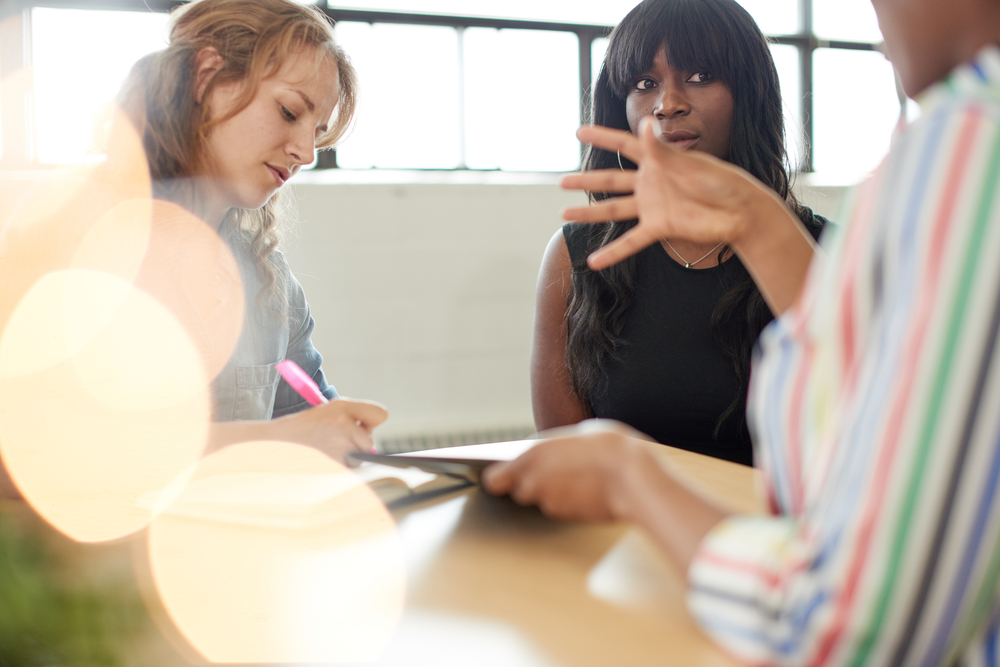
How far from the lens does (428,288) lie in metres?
2.70

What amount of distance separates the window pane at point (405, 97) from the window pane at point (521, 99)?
0.25ft

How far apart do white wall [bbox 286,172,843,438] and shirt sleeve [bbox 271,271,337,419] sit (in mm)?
1110

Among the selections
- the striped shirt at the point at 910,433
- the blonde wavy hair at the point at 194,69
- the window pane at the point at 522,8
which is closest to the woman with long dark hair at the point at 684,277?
the blonde wavy hair at the point at 194,69

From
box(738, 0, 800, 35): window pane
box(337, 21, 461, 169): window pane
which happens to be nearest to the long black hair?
box(337, 21, 461, 169): window pane

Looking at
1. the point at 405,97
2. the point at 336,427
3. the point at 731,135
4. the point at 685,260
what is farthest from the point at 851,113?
the point at 336,427

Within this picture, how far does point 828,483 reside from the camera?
13.7 inches

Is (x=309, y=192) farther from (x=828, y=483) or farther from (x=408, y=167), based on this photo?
(x=828, y=483)

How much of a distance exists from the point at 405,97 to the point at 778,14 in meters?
1.76

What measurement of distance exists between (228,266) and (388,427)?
4.67ft

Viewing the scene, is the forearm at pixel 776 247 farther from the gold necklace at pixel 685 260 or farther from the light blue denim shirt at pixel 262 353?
the light blue denim shirt at pixel 262 353

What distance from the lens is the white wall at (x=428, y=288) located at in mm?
2570

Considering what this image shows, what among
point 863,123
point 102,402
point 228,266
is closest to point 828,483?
point 102,402

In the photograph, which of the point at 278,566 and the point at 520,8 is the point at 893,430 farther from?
the point at 520,8

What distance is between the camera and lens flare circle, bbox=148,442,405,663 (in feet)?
1.58
